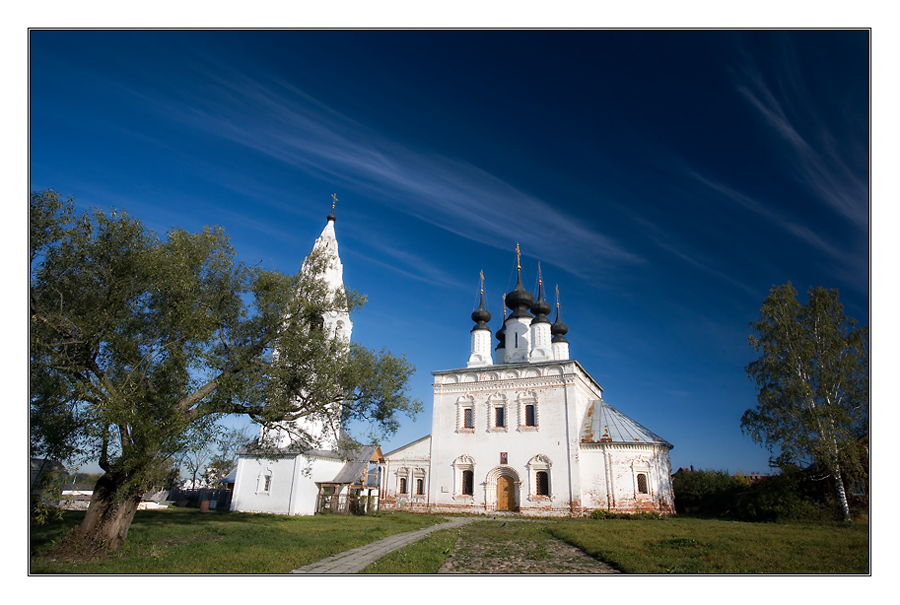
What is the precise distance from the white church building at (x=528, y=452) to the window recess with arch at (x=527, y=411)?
0.20 ft

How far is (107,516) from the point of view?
32.7ft

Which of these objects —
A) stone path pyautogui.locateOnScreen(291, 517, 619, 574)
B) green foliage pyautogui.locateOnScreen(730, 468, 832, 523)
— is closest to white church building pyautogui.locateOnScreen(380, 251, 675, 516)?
green foliage pyautogui.locateOnScreen(730, 468, 832, 523)

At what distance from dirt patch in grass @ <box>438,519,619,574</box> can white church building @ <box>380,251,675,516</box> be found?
559 inches

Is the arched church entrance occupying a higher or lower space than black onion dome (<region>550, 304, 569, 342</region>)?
lower

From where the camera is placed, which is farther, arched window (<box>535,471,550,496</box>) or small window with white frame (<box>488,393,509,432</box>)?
small window with white frame (<box>488,393,509,432</box>)

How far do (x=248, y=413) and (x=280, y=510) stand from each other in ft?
52.0

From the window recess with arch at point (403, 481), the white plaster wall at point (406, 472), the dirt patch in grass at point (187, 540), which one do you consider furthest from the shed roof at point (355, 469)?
the dirt patch in grass at point (187, 540)

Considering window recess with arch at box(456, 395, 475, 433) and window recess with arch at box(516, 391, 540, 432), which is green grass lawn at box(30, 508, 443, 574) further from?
window recess with arch at box(456, 395, 475, 433)

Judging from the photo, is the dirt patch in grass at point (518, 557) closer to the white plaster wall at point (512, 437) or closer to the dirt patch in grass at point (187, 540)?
the dirt patch in grass at point (187, 540)

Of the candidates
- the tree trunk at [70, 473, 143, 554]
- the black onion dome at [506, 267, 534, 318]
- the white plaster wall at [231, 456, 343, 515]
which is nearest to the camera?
the tree trunk at [70, 473, 143, 554]

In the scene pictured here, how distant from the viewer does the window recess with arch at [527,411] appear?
29375mm

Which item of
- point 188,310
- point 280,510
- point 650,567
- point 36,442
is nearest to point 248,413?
point 188,310

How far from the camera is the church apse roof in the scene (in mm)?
27725

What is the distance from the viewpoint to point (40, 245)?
9125mm
